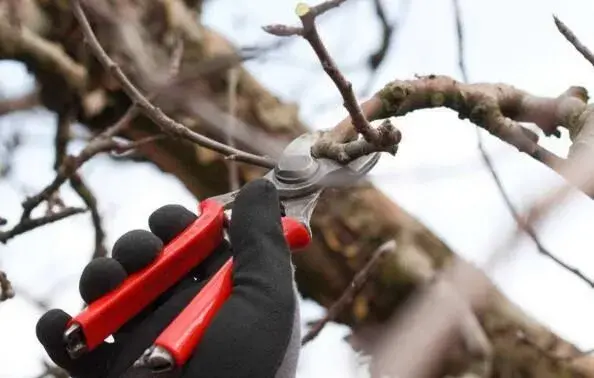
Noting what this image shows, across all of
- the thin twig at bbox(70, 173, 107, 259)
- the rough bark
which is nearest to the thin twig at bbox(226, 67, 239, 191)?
the rough bark

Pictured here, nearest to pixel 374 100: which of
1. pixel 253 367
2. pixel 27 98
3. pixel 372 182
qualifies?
pixel 253 367

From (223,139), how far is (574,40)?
2.06 ft

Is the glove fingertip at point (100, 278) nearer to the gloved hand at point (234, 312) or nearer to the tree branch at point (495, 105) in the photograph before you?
the gloved hand at point (234, 312)

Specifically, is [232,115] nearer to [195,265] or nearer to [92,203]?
[92,203]

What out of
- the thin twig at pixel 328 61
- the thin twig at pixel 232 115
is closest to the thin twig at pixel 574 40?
the thin twig at pixel 328 61

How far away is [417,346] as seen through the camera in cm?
43

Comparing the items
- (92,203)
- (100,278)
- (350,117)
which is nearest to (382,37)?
(92,203)

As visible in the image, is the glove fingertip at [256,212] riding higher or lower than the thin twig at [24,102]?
higher

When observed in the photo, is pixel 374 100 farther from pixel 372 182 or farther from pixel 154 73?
pixel 154 73

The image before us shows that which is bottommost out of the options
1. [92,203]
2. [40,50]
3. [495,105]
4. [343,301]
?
[343,301]

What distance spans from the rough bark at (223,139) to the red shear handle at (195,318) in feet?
1.93

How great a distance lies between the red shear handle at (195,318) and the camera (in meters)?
0.48

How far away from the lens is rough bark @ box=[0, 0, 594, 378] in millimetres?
1195

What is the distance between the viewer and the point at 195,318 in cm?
51
